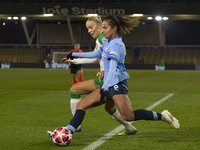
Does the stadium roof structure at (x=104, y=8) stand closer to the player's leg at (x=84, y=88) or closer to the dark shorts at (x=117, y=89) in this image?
the player's leg at (x=84, y=88)

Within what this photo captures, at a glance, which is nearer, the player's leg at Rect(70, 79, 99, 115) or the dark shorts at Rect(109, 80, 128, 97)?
the dark shorts at Rect(109, 80, 128, 97)

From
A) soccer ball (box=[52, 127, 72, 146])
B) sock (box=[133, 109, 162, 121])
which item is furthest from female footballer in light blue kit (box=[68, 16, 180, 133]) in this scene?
soccer ball (box=[52, 127, 72, 146])

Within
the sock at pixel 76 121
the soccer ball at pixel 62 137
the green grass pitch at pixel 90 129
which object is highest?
the sock at pixel 76 121

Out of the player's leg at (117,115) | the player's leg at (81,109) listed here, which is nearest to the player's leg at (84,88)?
the player's leg at (117,115)

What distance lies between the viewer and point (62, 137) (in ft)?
19.4

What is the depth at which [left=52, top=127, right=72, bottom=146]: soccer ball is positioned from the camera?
5.93 m

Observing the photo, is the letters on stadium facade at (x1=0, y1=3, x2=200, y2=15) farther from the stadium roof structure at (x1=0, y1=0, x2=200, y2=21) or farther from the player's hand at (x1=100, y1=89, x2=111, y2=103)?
the player's hand at (x1=100, y1=89, x2=111, y2=103)

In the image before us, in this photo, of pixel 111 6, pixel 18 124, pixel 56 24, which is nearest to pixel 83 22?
pixel 56 24

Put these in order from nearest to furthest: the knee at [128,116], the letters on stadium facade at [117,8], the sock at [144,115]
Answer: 1. the knee at [128,116]
2. the sock at [144,115]
3. the letters on stadium facade at [117,8]

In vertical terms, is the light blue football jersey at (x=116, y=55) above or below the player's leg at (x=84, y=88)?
above

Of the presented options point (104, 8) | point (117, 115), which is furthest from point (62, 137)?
point (104, 8)

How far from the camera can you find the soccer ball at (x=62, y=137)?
19.5ft

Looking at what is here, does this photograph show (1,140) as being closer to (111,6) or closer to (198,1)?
(111,6)

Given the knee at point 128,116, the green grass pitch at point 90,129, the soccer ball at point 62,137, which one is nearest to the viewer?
the soccer ball at point 62,137
